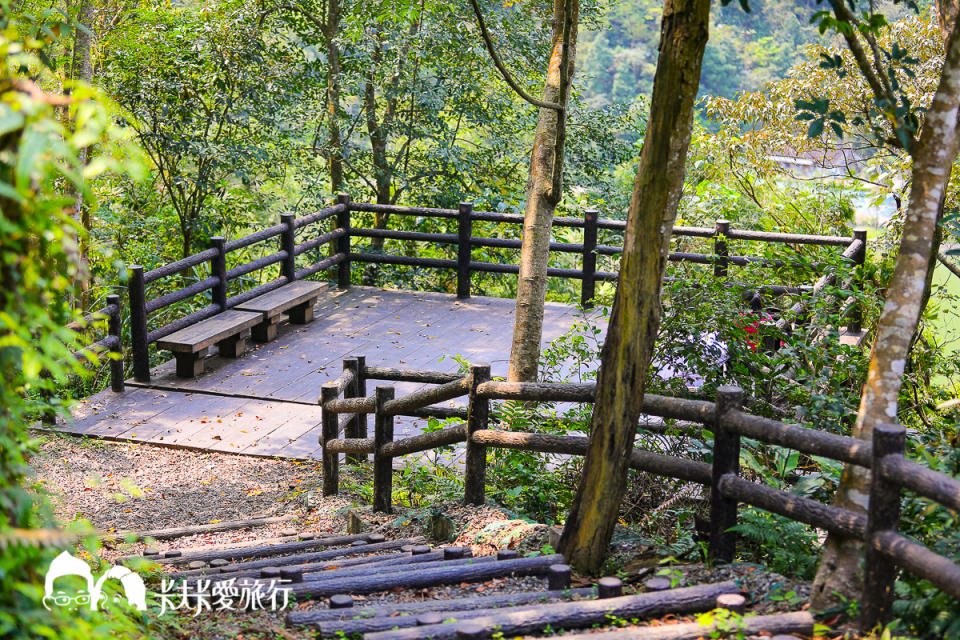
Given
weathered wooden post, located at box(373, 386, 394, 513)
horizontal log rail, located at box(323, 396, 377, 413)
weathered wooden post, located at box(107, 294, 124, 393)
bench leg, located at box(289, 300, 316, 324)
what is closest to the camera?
weathered wooden post, located at box(373, 386, 394, 513)

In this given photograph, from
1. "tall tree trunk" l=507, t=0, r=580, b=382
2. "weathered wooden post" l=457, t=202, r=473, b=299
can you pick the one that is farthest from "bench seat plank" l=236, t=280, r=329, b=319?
"tall tree trunk" l=507, t=0, r=580, b=382

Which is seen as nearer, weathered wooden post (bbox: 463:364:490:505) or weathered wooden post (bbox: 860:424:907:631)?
weathered wooden post (bbox: 860:424:907:631)

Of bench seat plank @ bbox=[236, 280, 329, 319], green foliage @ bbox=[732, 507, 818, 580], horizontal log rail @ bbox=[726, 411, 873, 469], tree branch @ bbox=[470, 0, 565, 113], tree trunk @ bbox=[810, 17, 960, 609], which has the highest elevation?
tree branch @ bbox=[470, 0, 565, 113]

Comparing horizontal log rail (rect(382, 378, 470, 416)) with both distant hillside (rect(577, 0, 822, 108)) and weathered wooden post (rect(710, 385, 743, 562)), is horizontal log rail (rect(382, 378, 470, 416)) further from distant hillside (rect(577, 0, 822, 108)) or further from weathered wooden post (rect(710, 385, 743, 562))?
distant hillside (rect(577, 0, 822, 108))

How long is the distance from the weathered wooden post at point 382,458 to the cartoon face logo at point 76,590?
2615 millimetres

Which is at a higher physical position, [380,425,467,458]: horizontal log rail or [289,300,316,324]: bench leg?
[380,425,467,458]: horizontal log rail

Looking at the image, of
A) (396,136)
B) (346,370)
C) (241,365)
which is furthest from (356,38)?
(346,370)

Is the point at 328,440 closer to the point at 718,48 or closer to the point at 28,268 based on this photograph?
the point at 28,268

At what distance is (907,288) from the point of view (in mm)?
3482

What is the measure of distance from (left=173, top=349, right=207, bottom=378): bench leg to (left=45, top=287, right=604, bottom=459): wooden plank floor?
88 millimetres

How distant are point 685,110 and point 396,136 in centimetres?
900

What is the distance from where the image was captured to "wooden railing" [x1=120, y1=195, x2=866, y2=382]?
839cm

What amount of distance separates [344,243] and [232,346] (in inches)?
116

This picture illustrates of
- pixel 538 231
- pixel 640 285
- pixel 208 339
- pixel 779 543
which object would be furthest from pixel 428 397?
pixel 208 339
